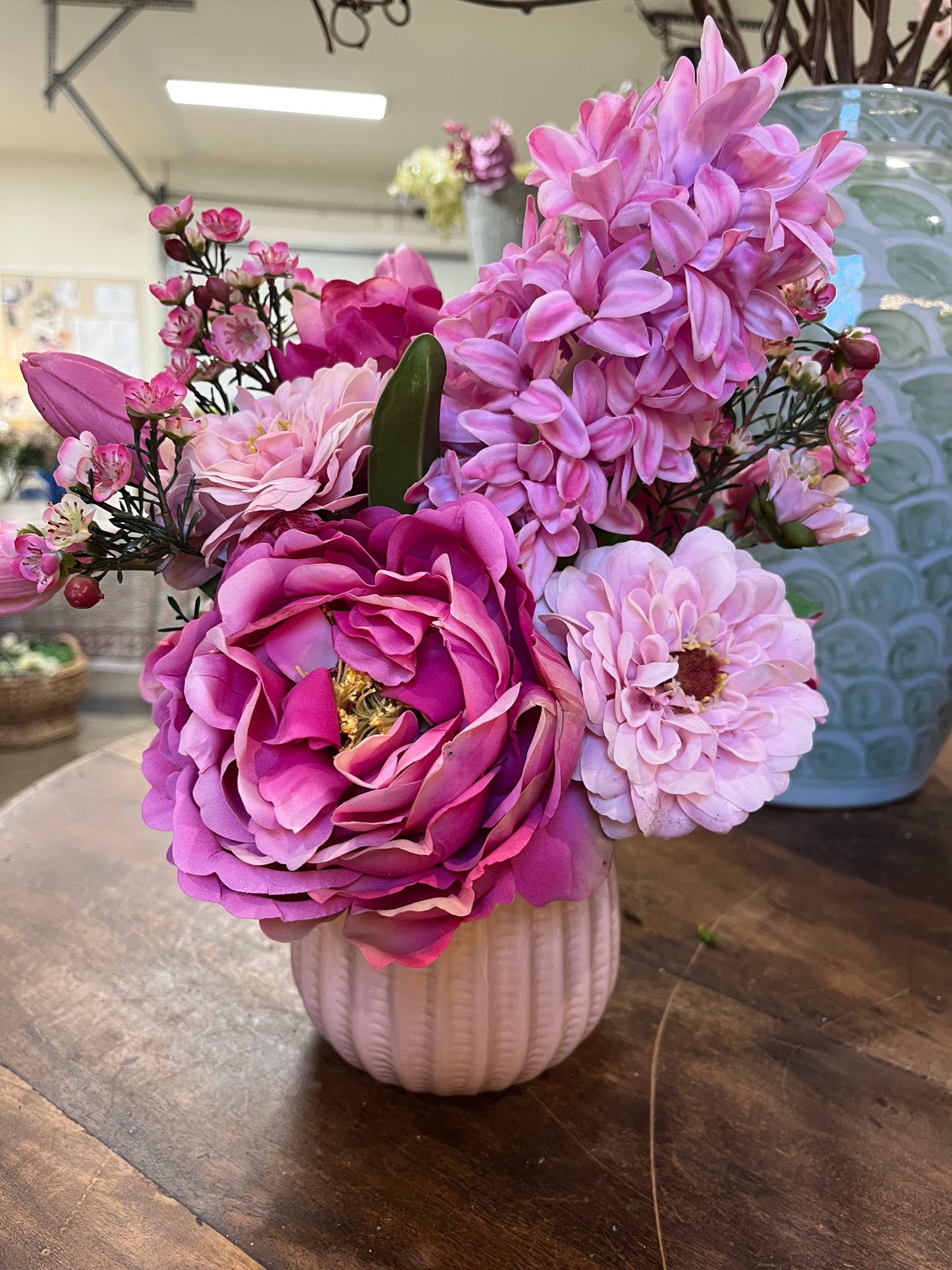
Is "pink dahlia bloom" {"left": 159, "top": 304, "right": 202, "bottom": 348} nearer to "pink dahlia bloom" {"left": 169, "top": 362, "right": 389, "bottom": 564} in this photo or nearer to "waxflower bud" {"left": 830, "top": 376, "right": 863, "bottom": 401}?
"pink dahlia bloom" {"left": 169, "top": 362, "right": 389, "bottom": 564}

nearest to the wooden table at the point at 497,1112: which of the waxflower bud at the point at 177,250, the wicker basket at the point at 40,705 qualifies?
the waxflower bud at the point at 177,250

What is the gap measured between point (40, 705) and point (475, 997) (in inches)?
88.0

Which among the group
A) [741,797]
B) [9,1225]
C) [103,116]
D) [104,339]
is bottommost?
[9,1225]

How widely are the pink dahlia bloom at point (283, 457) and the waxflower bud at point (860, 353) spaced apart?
0.54 ft

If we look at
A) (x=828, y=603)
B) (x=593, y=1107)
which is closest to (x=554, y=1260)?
(x=593, y=1107)

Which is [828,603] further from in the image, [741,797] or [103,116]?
[103,116]

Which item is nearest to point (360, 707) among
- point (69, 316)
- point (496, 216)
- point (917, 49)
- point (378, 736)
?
point (378, 736)

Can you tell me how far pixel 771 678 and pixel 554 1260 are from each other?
0.21 m

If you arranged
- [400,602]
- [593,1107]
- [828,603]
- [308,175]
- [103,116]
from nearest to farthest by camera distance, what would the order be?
[400,602] < [593,1107] < [828,603] < [103,116] < [308,175]

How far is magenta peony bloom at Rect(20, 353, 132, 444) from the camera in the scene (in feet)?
0.92

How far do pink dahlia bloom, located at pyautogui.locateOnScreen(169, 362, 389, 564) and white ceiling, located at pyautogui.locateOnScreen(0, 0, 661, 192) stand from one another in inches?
135

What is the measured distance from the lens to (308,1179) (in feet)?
1.02

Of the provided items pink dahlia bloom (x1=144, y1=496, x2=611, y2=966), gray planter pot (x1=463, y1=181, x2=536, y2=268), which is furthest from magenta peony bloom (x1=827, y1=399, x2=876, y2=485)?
gray planter pot (x1=463, y1=181, x2=536, y2=268)

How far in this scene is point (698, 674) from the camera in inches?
10.8
